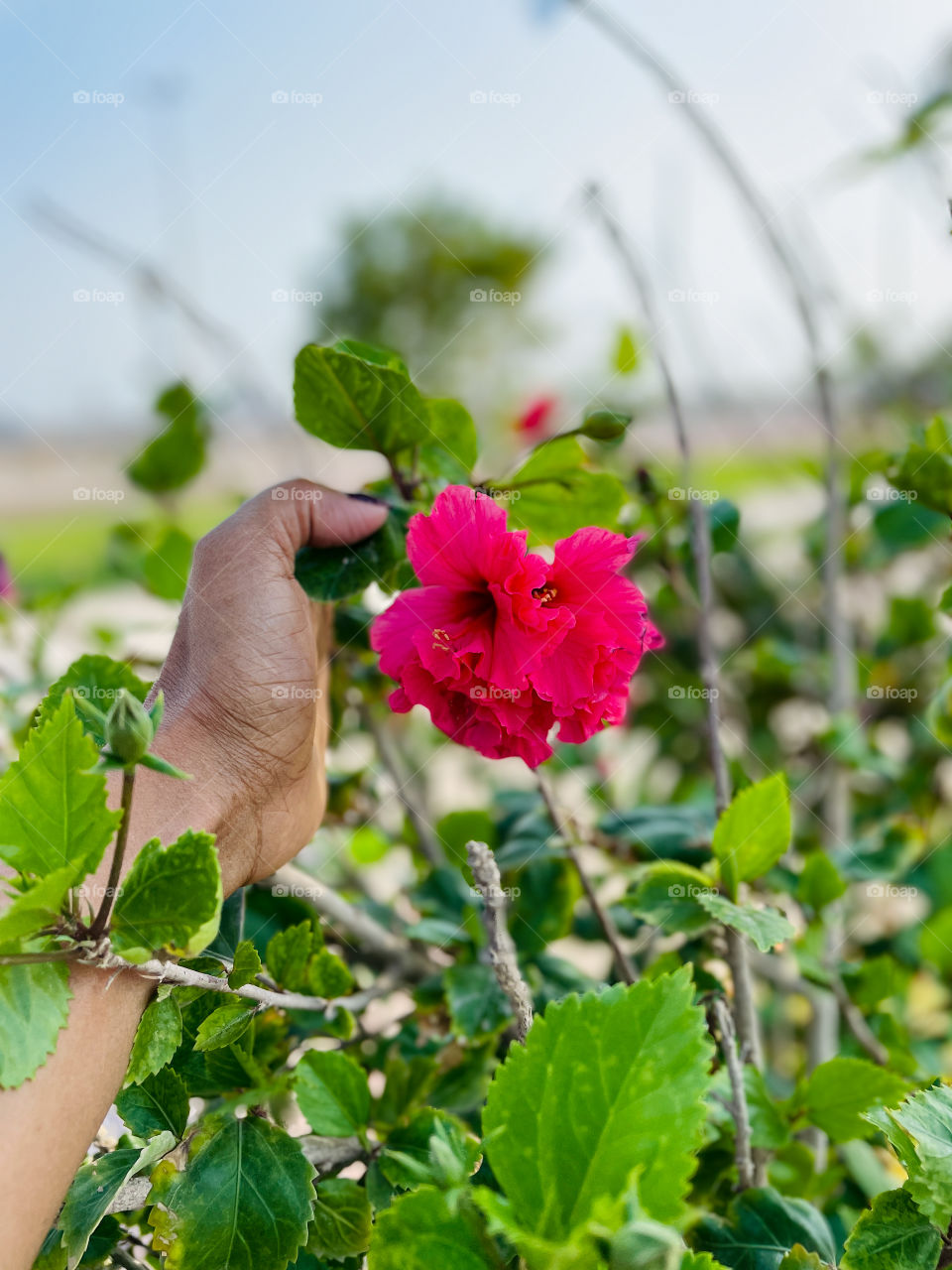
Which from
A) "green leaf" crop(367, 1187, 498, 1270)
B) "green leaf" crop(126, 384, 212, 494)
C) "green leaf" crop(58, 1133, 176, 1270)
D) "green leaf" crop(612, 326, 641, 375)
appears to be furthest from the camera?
"green leaf" crop(612, 326, 641, 375)

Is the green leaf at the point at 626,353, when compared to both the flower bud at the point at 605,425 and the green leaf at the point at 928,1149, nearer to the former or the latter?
the flower bud at the point at 605,425

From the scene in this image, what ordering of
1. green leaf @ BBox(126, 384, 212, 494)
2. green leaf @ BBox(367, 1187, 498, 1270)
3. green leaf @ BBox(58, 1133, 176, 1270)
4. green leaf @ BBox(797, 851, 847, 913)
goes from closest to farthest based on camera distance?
green leaf @ BBox(367, 1187, 498, 1270) < green leaf @ BBox(58, 1133, 176, 1270) < green leaf @ BBox(797, 851, 847, 913) < green leaf @ BBox(126, 384, 212, 494)

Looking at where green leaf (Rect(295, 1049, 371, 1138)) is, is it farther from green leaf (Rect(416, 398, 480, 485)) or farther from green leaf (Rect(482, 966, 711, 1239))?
green leaf (Rect(416, 398, 480, 485))

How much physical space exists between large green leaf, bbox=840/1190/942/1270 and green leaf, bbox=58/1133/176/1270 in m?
0.34

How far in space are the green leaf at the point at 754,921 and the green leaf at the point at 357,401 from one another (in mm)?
354

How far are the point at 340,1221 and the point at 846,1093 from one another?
320 millimetres

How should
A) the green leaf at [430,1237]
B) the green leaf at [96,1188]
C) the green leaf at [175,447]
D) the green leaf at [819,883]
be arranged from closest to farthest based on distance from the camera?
the green leaf at [430,1237] → the green leaf at [96,1188] → the green leaf at [819,883] → the green leaf at [175,447]

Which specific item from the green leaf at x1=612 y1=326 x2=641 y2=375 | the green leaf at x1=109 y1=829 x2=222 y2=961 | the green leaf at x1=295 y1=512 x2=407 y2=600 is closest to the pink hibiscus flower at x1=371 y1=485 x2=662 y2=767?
the green leaf at x1=295 y1=512 x2=407 y2=600

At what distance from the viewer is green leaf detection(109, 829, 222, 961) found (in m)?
0.41

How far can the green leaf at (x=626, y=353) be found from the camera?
39.9 inches

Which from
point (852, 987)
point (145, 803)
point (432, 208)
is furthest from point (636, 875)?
point (432, 208)

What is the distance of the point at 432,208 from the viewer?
37.0ft

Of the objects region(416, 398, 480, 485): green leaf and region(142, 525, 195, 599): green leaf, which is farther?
region(142, 525, 195, 599): green leaf

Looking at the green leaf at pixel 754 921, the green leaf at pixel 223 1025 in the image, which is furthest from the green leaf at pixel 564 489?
the green leaf at pixel 223 1025
